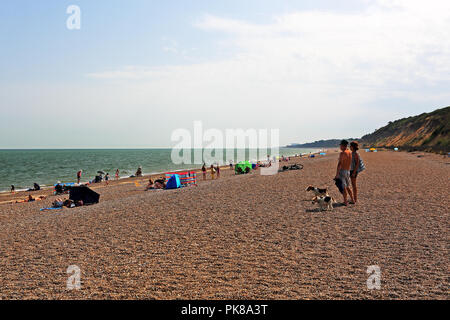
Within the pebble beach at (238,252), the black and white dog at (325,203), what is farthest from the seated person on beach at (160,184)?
the black and white dog at (325,203)

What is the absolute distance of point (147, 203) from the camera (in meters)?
15.6

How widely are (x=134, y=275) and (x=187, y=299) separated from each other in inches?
67.4

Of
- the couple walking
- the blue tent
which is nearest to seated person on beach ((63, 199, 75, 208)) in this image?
the blue tent

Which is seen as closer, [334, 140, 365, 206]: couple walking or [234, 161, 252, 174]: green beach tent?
[334, 140, 365, 206]: couple walking

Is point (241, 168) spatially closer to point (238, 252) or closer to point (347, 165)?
point (347, 165)

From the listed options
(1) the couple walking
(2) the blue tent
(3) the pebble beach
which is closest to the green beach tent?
(2) the blue tent

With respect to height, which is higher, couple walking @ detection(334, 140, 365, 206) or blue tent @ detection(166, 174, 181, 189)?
couple walking @ detection(334, 140, 365, 206)

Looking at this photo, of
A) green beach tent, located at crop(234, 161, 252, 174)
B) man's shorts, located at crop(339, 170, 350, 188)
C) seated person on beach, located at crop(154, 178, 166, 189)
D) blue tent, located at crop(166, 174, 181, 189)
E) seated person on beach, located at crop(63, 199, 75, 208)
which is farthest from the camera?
green beach tent, located at crop(234, 161, 252, 174)

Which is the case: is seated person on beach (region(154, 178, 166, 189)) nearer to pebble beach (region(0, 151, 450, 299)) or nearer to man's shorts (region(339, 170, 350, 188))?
pebble beach (region(0, 151, 450, 299))

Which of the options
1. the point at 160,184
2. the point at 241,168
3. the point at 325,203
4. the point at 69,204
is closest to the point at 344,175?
the point at 325,203

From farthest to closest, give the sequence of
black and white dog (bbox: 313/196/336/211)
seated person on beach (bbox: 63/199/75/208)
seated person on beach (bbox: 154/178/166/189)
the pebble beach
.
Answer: seated person on beach (bbox: 154/178/166/189) < seated person on beach (bbox: 63/199/75/208) < black and white dog (bbox: 313/196/336/211) < the pebble beach

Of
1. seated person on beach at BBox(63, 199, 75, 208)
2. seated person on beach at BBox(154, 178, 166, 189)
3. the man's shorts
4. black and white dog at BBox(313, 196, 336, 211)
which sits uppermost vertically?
the man's shorts
